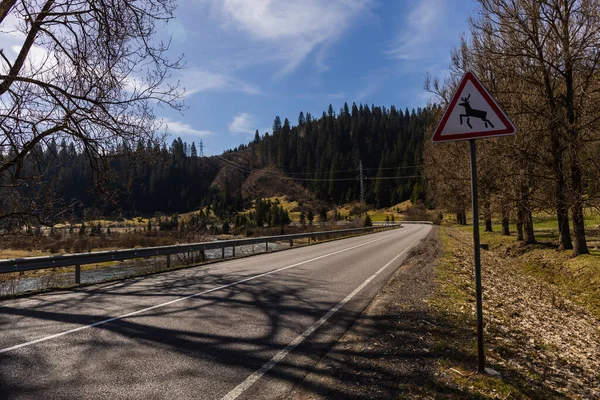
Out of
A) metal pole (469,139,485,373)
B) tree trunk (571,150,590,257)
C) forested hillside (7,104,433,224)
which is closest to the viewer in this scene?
metal pole (469,139,485,373)

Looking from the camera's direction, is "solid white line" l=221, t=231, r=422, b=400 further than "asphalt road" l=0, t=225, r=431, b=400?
No

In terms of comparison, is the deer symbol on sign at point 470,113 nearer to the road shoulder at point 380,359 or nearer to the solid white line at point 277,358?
the road shoulder at point 380,359

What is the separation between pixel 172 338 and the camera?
16.5 feet

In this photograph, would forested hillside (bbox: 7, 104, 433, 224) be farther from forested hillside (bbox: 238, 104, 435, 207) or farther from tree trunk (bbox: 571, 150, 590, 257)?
tree trunk (bbox: 571, 150, 590, 257)

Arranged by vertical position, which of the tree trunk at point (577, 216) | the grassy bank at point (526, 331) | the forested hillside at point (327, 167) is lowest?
the grassy bank at point (526, 331)

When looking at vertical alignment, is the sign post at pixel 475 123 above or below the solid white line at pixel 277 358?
above

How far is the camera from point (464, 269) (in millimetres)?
12141

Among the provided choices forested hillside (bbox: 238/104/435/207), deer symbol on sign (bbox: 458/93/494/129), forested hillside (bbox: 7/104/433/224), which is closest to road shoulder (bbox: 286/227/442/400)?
deer symbol on sign (bbox: 458/93/494/129)

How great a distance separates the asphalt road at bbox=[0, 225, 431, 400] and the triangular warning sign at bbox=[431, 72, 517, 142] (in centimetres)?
303

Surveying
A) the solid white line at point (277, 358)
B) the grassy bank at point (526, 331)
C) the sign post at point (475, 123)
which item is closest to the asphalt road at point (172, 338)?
the solid white line at point (277, 358)

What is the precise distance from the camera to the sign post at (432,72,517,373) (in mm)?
3826

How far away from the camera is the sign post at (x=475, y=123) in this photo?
3826 mm

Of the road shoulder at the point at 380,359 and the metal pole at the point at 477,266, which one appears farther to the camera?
the metal pole at the point at 477,266

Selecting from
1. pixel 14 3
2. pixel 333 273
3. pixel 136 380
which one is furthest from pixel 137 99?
pixel 136 380
